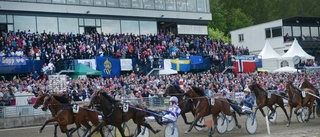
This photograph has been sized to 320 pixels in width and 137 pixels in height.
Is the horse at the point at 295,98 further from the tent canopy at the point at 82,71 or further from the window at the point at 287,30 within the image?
the window at the point at 287,30

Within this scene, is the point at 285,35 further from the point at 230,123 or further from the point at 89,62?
the point at 230,123

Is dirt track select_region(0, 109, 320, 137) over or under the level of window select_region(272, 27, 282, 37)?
under

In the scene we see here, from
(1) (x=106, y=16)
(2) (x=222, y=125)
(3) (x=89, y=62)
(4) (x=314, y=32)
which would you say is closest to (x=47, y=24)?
(1) (x=106, y=16)

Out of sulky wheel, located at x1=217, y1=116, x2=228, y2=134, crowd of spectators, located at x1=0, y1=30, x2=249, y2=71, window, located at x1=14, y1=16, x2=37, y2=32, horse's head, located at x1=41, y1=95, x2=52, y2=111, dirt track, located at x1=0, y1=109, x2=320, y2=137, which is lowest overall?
dirt track, located at x1=0, y1=109, x2=320, y2=137

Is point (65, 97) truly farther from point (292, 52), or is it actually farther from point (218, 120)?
point (292, 52)

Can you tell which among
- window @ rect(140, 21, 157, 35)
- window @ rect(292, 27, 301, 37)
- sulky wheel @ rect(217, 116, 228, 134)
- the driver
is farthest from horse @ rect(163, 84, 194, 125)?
window @ rect(292, 27, 301, 37)

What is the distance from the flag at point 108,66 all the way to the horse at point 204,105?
55.3 feet

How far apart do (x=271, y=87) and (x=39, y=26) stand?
59.8ft

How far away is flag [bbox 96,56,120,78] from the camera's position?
34.5 metres

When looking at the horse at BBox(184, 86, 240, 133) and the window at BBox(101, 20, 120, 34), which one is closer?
the horse at BBox(184, 86, 240, 133)

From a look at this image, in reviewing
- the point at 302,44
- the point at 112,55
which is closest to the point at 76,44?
the point at 112,55

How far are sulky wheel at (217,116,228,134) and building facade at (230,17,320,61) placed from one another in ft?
124

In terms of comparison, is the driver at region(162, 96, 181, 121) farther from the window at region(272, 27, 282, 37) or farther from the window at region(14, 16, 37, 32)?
the window at region(272, 27, 282, 37)

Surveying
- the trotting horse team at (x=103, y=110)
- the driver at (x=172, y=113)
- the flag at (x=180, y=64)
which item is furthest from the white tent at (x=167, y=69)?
the driver at (x=172, y=113)
